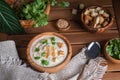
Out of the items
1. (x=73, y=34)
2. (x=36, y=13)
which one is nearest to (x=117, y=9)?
(x=73, y=34)

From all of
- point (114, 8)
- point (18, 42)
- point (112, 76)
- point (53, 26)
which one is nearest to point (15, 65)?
A: point (18, 42)

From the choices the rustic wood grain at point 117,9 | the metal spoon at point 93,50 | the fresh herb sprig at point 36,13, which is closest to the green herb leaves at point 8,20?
the fresh herb sprig at point 36,13

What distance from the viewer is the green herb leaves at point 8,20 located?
36.1 inches

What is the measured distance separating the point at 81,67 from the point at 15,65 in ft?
0.73

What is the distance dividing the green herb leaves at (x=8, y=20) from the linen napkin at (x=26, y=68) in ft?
0.16

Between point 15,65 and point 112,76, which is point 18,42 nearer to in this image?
point 15,65

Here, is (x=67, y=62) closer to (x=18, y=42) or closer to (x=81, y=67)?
(x=81, y=67)

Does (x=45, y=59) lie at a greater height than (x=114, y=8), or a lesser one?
lesser

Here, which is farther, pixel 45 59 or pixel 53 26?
pixel 53 26

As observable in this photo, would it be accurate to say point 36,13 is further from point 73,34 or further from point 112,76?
point 112,76

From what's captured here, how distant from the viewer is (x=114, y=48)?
36.8 inches

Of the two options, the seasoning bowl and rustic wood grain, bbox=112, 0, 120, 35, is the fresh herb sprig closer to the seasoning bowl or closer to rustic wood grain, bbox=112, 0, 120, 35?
the seasoning bowl

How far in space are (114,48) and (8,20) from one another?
1.21ft

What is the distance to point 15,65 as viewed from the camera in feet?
3.07
